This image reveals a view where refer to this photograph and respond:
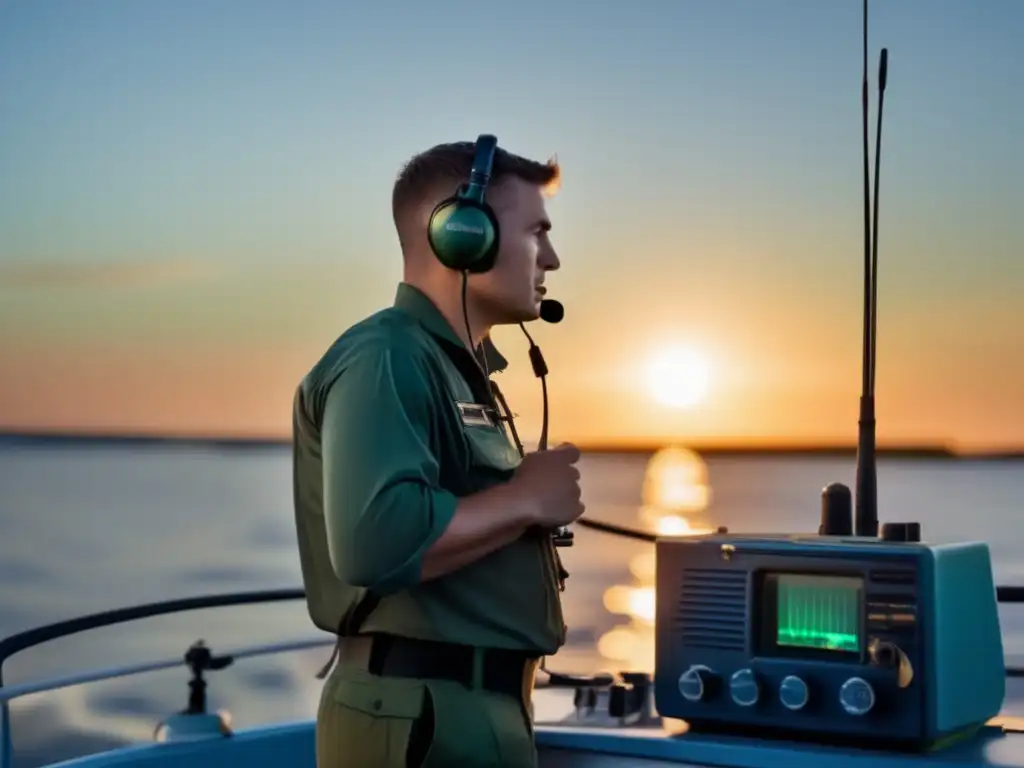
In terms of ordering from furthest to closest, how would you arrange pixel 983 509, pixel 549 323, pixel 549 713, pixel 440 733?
1. pixel 983 509
2. pixel 549 713
3. pixel 549 323
4. pixel 440 733

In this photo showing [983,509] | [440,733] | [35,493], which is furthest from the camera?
[35,493]

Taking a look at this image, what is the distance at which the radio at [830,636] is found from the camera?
1976 millimetres

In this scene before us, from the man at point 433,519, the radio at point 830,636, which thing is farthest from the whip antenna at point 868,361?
the man at point 433,519

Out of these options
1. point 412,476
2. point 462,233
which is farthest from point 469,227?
point 412,476

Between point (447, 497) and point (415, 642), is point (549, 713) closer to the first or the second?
point (415, 642)

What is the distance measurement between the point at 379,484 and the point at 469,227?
35 centimetres

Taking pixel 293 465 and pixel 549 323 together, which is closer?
pixel 293 465

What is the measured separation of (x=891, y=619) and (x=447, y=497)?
63 centimetres

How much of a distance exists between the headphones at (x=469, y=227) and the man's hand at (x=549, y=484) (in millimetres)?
247

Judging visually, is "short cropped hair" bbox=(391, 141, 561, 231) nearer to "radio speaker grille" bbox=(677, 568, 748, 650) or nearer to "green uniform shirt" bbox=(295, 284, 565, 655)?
"green uniform shirt" bbox=(295, 284, 565, 655)

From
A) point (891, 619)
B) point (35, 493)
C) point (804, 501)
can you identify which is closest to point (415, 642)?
point (891, 619)

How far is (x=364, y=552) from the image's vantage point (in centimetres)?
166

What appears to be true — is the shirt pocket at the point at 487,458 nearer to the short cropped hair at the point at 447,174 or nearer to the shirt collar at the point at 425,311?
the shirt collar at the point at 425,311

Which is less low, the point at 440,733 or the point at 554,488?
the point at 554,488
